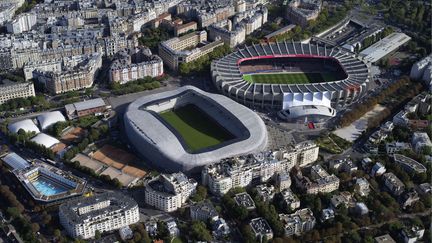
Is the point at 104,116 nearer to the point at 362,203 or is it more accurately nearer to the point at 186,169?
the point at 186,169

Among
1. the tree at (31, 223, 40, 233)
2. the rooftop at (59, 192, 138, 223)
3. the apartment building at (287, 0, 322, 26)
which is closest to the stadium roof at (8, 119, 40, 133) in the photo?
the rooftop at (59, 192, 138, 223)

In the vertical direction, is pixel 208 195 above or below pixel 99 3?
below

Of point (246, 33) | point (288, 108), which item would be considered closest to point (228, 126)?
point (288, 108)

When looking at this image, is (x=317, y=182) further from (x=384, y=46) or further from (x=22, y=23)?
(x=22, y=23)

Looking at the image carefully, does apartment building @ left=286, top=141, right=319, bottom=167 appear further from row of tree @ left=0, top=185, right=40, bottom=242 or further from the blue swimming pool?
row of tree @ left=0, top=185, right=40, bottom=242

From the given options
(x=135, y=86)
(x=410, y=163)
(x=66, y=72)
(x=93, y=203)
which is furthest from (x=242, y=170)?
(x=66, y=72)

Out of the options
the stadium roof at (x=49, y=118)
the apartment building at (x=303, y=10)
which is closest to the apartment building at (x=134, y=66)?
the stadium roof at (x=49, y=118)

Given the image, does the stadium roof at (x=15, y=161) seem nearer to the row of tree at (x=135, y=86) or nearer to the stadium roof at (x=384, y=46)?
the row of tree at (x=135, y=86)
